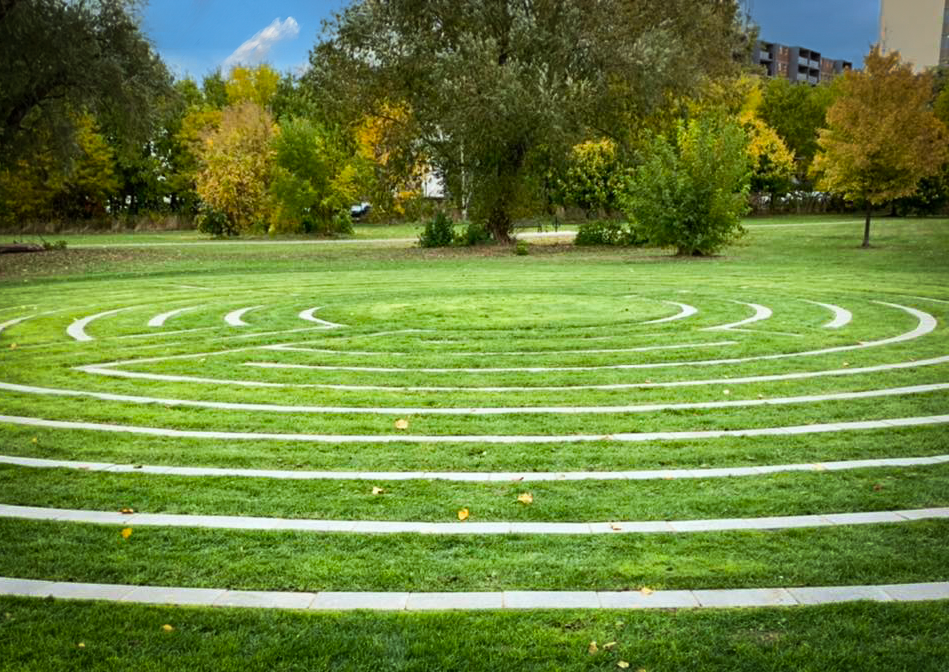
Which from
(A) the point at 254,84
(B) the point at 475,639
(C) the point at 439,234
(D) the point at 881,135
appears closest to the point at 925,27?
(A) the point at 254,84

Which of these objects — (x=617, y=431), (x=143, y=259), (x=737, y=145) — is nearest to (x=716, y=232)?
(x=737, y=145)

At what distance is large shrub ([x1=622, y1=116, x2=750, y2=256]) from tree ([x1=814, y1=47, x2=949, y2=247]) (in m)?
4.43

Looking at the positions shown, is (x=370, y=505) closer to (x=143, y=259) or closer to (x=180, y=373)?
(x=180, y=373)

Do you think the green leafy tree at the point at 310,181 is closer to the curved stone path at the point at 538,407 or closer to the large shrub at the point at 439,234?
the large shrub at the point at 439,234

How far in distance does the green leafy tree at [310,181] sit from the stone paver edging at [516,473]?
123 feet

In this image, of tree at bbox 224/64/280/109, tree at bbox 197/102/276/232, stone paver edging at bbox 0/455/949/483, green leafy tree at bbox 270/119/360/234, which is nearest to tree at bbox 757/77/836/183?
green leafy tree at bbox 270/119/360/234

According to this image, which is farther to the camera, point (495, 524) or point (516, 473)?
point (516, 473)

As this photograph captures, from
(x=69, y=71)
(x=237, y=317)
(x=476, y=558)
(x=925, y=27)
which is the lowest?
(x=237, y=317)

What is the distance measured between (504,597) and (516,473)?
1947 mm

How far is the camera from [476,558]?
14.8ft

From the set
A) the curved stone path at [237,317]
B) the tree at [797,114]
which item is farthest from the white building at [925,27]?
the curved stone path at [237,317]

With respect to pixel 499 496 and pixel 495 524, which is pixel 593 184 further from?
pixel 495 524

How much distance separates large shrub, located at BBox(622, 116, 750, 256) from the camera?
2525cm

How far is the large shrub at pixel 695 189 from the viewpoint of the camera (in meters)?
25.2
